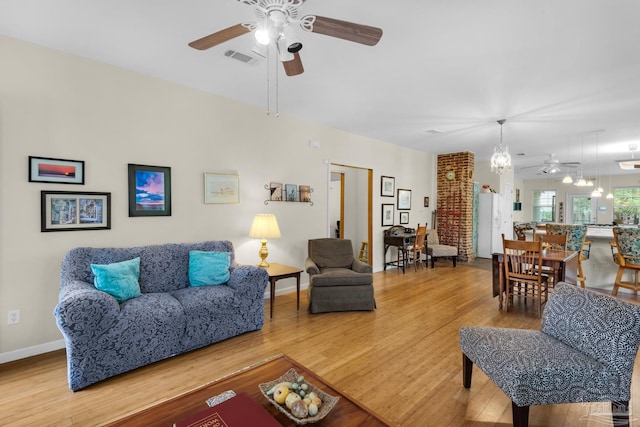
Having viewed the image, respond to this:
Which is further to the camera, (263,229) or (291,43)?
(263,229)

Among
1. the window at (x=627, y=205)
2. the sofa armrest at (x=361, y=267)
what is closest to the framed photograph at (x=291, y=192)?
the sofa armrest at (x=361, y=267)

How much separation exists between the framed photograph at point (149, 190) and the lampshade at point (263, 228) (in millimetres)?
989

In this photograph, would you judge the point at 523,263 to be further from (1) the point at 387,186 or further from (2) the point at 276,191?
(2) the point at 276,191

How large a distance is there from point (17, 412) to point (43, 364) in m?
0.71

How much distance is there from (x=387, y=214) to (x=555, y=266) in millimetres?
3198

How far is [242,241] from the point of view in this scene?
4.15 m

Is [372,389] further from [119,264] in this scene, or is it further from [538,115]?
[538,115]

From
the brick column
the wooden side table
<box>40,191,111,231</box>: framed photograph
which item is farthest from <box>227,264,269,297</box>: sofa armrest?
the brick column

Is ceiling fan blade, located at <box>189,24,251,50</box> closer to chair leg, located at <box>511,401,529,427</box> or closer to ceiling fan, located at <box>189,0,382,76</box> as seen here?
ceiling fan, located at <box>189,0,382,76</box>

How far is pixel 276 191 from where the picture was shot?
4.52m

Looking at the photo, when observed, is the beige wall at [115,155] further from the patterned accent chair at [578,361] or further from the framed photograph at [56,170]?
the patterned accent chair at [578,361]

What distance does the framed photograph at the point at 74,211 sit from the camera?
278 centimetres

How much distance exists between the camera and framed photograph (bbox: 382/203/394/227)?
21.2 ft

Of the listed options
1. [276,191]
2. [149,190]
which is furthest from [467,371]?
[149,190]
